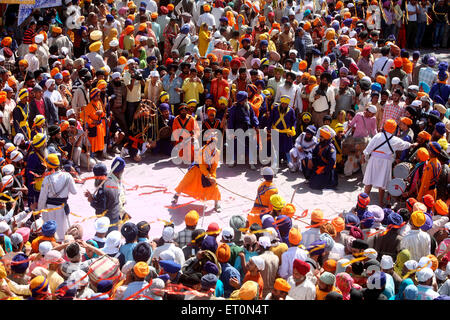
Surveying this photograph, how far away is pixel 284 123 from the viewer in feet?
39.1

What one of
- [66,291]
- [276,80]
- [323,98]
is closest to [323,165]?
[323,98]

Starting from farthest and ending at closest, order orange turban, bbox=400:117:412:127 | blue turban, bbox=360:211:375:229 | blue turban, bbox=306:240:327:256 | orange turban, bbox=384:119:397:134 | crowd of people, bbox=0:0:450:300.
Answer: orange turban, bbox=400:117:412:127, orange turban, bbox=384:119:397:134, blue turban, bbox=360:211:375:229, blue turban, bbox=306:240:327:256, crowd of people, bbox=0:0:450:300

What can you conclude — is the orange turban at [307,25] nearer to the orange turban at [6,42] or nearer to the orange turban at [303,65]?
the orange turban at [303,65]

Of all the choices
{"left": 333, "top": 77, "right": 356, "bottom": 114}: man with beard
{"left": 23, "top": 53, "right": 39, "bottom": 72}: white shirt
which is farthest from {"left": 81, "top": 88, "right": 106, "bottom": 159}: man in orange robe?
{"left": 333, "top": 77, "right": 356, "bottom": 114}: man with beard

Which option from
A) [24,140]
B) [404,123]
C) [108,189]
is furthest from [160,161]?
[404,123]

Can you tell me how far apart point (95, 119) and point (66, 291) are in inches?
226

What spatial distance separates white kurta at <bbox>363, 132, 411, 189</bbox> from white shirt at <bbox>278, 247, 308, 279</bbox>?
3.49 metres

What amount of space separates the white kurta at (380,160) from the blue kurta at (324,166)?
2.31 feet

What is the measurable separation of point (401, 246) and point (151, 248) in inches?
119

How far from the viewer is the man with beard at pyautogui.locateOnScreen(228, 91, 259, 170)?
38.4 feet

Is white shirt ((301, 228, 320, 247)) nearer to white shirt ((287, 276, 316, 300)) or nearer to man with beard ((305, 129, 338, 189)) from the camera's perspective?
white shirt ((287, 276, 316, 300))

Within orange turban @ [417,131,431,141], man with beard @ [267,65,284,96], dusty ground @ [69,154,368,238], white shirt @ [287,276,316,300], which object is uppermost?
man with beard @ [267,65,284,96]

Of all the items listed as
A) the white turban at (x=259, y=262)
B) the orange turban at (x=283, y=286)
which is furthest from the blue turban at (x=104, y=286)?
the orange turban at (x=283, y=286)
